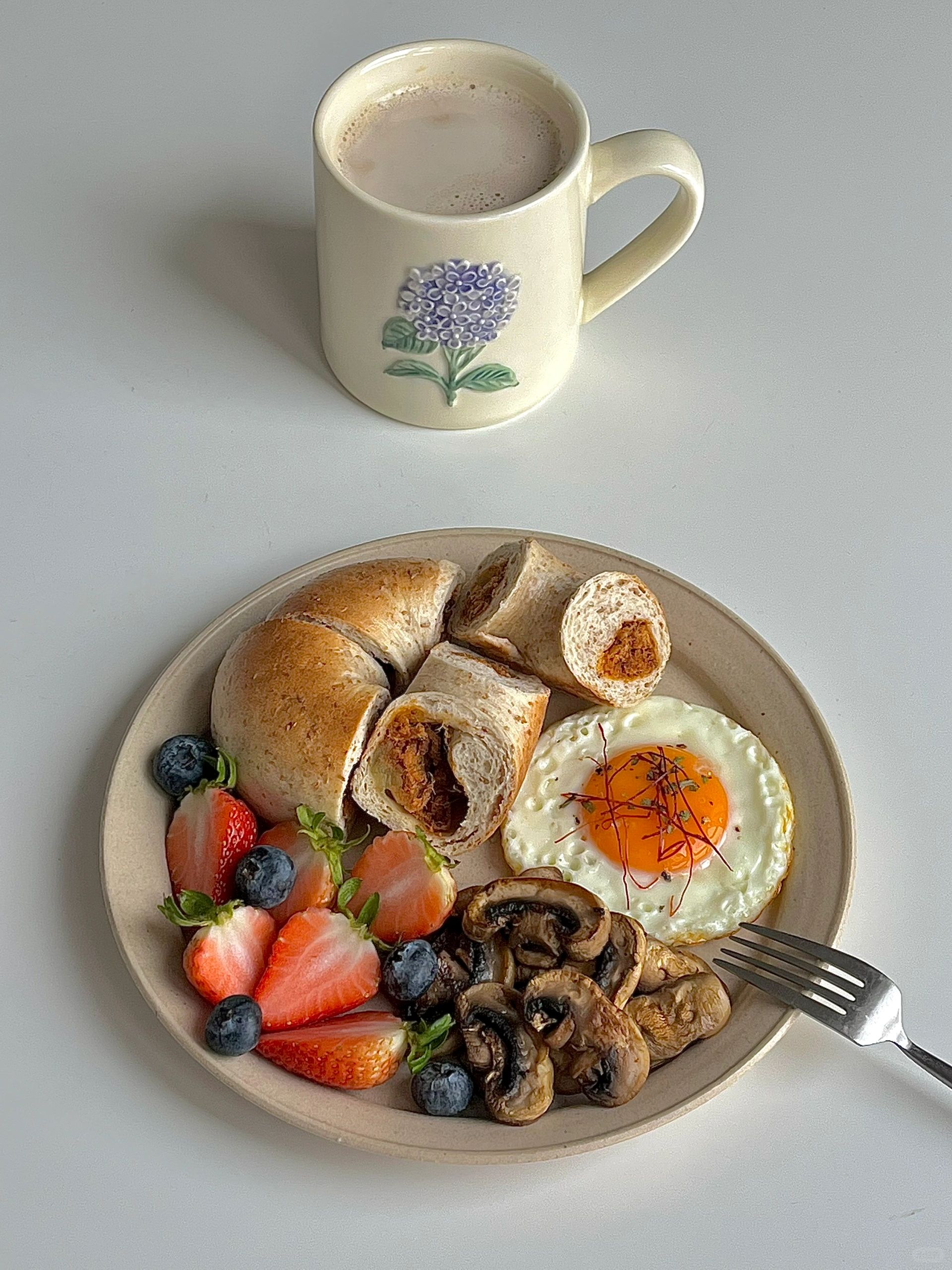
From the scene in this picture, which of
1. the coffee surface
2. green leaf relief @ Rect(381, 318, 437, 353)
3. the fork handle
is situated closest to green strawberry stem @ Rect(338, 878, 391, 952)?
the fork handle

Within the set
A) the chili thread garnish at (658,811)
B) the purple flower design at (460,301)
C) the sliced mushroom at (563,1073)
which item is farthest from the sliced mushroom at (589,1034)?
the purple flower design at (460,301)

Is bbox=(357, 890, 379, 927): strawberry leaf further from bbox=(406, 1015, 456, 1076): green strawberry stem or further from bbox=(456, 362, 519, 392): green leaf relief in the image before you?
bbox=(456, 362, 519, 392): green leaf relief

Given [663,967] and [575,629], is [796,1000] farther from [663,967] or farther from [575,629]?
[575,629]

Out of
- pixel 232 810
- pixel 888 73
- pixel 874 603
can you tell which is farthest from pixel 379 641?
pixel 888 73

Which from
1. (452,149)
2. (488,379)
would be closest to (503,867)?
Result: (488,379)

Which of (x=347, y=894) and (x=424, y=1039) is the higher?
(x=347, y=894)

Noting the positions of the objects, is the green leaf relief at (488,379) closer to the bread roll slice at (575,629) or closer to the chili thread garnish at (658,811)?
the bread roll slice at (575,629)
